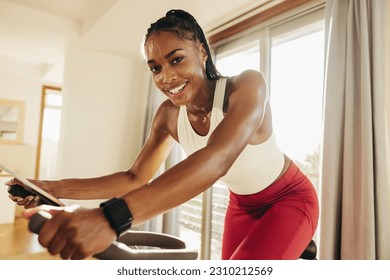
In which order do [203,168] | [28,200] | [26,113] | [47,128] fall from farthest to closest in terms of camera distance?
[26,113] → [47,128] → [28,200] → [203,168]

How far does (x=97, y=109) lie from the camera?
2918 millimetres

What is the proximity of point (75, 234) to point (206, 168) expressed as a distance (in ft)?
0.64

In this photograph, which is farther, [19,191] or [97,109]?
[97,109]

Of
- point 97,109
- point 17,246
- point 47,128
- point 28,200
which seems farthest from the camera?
point 47,128

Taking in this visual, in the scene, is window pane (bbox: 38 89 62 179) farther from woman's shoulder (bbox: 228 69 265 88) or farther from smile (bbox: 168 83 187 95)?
woman's shoulder (bbox: 228 69 265 88)

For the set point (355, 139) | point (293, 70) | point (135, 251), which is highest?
point (293, 70)

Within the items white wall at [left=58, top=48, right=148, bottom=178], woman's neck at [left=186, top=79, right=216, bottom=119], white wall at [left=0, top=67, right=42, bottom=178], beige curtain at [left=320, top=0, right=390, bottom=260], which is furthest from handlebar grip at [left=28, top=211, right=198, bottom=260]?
white wall at [left=0, top=67, right=42, bottom=178]

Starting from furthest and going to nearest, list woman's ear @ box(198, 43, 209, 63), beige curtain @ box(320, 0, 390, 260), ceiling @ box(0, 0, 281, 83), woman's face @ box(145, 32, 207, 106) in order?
ceiling @ box(0, 0, 281, 83), beige curtain @ box(320, 0, 390, 260), woman's ear @ box(198, 43, 209, 63), woman's face @ box(145, 32, 207, 106)

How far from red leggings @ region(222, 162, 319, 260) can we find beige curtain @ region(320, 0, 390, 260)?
1.86ft

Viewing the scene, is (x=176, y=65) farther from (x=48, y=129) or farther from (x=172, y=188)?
(x=48, y=129)

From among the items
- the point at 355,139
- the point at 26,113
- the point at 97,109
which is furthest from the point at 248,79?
the point at 26,113

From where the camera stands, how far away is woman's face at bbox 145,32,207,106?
713 millimetres
